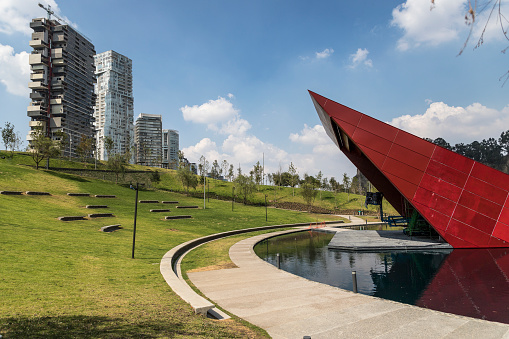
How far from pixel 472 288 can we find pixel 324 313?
855cm

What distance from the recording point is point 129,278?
12.6 metres

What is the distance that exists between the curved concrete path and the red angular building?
15706 millimetres

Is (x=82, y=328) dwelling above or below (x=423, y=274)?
above

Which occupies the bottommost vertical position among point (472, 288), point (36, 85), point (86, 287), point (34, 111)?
point (472, 288)

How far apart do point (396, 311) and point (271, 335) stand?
186 inches

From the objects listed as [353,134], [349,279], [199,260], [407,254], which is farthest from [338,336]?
[353,134]

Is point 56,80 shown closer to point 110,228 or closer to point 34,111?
point 34,111

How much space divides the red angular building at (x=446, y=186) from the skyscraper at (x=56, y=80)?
120072mm

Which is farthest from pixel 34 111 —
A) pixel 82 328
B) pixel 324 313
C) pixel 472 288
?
pixel 472 288

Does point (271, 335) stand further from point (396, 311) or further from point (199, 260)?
point (199, 260)

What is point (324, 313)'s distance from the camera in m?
9.30

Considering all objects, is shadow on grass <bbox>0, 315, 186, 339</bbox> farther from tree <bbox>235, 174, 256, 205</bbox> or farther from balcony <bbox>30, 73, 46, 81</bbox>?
balcony <bbox>30, 73, 46, 81</bbox>

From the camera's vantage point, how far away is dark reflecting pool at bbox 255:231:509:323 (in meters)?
11.1

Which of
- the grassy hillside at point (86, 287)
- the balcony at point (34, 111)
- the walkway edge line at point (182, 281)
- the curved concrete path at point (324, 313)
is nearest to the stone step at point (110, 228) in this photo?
the grassy hillside at point (86, 287)
